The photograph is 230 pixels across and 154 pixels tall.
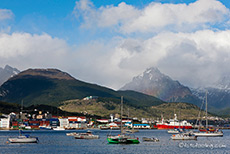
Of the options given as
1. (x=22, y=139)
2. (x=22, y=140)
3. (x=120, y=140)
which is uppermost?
(x=120, y=140)

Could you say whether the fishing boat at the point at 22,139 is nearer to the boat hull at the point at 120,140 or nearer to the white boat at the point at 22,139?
the white boat at the point at 22,139

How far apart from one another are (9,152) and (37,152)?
883cm

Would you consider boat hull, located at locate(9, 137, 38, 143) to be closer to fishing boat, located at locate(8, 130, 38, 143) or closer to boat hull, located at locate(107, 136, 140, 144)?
fishing boat, located at locate(8, 130, 38, 143)

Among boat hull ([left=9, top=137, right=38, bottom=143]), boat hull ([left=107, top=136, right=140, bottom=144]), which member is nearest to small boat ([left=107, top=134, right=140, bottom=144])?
boat hull ([left=107, top=136, right=140, bottom=144])

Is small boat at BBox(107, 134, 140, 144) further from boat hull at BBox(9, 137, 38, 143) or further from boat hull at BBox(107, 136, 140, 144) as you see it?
boat hull at BBox(9, 137, 38, 143)

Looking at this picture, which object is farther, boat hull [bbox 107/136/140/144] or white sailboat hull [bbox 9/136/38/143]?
white sailboat hull [bbox 9/136/38/143]

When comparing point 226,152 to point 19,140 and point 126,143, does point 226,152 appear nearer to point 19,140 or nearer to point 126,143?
point 126,143

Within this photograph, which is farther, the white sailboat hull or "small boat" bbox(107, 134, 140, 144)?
the white sailboat hull

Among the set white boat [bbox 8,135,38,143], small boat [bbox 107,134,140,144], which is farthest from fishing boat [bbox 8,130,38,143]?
small boat [bbox 107,134,140,144]

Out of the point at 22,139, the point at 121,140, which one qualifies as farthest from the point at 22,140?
the point at 121,140

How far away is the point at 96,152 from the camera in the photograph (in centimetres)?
12519

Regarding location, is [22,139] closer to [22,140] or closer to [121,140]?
[22,140]

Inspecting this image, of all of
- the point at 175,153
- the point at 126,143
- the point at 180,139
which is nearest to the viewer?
the point at 175,153

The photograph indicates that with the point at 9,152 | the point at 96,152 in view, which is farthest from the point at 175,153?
the point at 9,152
